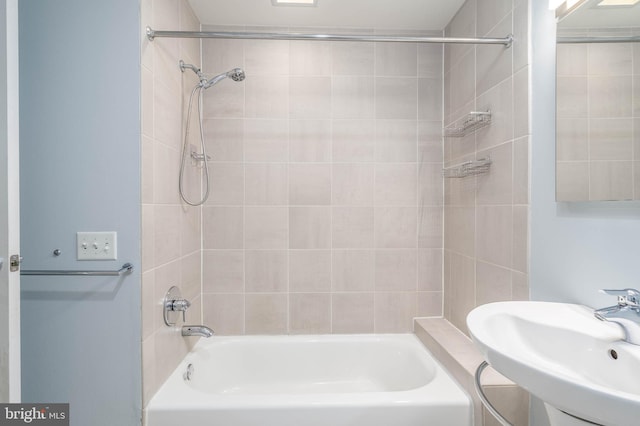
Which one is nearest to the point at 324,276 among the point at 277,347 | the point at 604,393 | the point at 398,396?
the point at 277,347

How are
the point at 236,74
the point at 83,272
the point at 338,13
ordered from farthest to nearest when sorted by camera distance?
the point at 338,13
the point at 236,74
the point at 83,272

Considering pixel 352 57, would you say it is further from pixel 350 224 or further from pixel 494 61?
pixel 350 224

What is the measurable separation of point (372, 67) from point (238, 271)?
1.58m

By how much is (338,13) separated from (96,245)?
179 cm

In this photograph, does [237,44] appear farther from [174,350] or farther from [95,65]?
[174,350]

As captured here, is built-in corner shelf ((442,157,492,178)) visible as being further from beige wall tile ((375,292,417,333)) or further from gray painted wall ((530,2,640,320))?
beige wall tile ((375,292,417,333))

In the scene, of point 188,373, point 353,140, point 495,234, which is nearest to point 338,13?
point 353,140

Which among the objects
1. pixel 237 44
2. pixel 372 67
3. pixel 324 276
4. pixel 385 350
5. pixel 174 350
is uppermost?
pixel 237 44

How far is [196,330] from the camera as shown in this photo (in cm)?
171

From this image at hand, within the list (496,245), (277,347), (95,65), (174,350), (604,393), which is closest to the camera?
(604,393)

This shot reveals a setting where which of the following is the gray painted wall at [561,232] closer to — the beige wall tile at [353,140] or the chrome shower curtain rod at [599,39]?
the chrome shower curtain rod at [599,39]

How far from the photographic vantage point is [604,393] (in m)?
0.59

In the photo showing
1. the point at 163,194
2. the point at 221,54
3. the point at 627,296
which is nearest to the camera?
the point at 627,296

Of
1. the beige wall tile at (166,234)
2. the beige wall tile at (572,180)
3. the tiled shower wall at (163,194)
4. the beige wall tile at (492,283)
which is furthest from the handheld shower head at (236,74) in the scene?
the beige wall tile at (492,283)
